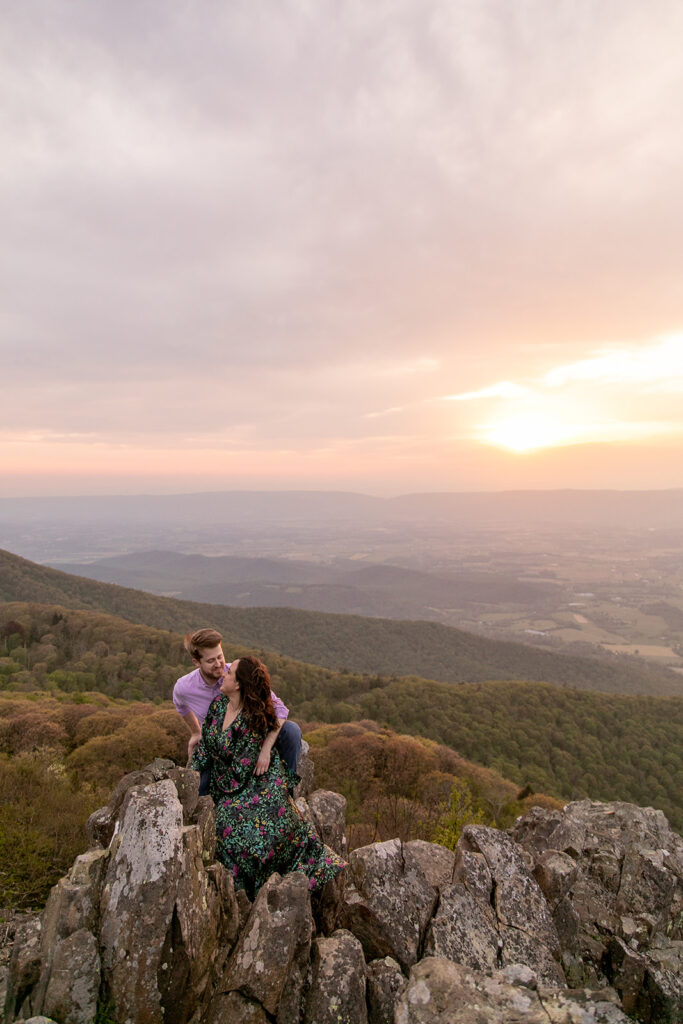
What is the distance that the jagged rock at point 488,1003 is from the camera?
11.6 feet

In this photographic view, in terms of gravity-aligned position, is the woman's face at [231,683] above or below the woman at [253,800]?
above

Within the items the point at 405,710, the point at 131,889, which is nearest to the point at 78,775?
the point at 131,889

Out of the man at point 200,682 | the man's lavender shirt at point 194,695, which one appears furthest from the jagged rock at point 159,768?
the man's lavender shirt at point 194,695

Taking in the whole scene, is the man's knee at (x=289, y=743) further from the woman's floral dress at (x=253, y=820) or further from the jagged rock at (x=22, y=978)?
the jagged rock at (x=22, y=978)

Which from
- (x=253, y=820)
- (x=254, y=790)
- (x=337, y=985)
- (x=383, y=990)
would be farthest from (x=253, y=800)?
(x=383, y=990)

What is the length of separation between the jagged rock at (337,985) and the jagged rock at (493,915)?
1409 millimetres

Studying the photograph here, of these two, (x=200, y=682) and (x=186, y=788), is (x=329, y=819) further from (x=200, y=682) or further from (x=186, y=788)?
(x=186, y=788)

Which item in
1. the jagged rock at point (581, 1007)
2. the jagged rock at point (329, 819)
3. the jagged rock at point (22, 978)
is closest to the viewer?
the jagged rock at point (581, 1007)

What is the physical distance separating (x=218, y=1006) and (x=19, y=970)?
171 centimetres

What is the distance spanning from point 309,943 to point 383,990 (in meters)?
0.87

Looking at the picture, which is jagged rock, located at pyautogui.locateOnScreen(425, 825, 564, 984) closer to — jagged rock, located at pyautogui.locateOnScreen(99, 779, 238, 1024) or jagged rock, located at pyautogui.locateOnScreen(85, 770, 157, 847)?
jagged rock, located at pyautogui.locateOnScreen(99, 779, 238, 1024)

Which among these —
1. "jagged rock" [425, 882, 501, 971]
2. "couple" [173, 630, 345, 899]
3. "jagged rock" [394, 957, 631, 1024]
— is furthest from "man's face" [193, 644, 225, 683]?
"jagged rock" [425, 882, 501, 971]

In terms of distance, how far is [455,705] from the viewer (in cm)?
3922

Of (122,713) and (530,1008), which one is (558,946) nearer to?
(530,1008)
